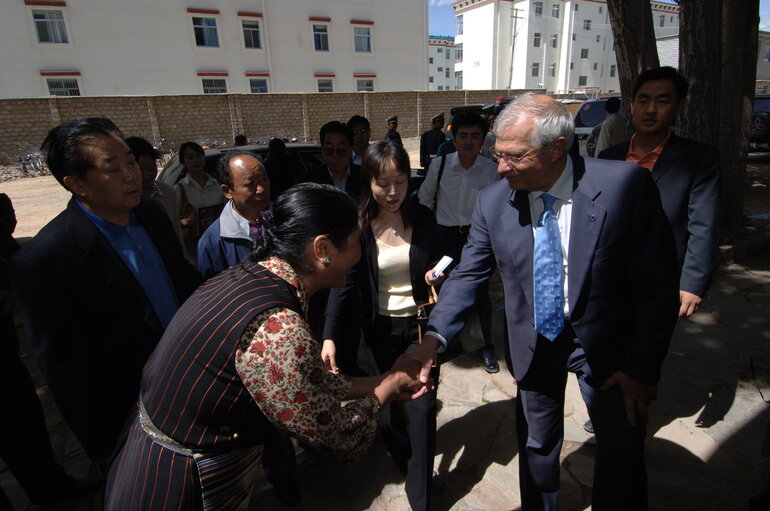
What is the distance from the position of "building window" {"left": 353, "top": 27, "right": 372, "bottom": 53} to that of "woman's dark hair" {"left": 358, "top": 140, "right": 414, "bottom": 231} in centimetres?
2704

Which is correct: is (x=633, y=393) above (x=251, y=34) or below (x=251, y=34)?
below

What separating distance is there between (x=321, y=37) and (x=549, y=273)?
27346 mm

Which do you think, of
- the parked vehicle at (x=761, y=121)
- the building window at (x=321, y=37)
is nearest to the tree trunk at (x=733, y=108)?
the parked vehicle at (x=761, y=121)

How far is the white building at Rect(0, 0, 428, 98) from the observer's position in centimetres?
2009

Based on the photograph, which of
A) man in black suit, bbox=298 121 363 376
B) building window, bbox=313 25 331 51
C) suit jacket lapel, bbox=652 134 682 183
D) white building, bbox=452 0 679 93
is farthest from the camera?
white building, bbox=452 0 679 93

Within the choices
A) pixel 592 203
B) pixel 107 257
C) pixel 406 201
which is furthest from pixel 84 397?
pixel 592 203

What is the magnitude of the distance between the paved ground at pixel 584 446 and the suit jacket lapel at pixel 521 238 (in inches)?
42.6

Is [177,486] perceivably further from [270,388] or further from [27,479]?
[27,479]

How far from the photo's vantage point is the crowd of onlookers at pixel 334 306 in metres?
1.25

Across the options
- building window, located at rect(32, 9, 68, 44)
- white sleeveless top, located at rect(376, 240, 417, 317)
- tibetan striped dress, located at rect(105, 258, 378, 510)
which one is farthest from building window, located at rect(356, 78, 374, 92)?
tibetan striped dress, located at rect(105, 258, 378, 510)

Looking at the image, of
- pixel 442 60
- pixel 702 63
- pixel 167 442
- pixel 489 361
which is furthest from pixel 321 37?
pixel 442 60

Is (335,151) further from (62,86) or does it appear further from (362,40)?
(362,40)

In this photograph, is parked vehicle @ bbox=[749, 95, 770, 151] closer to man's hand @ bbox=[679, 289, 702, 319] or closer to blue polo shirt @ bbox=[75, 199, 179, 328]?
man's hand @ bbox=[679, 289, 702, 319]

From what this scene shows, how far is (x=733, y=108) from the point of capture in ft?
17.0
